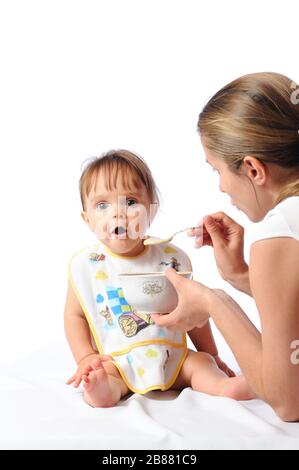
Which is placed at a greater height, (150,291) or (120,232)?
(120,232)

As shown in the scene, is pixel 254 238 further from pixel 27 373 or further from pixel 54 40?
pixel 54 40

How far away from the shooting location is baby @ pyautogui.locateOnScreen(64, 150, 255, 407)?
6.72 ft

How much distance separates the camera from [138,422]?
67.6 inches

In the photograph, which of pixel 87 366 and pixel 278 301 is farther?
pixel 87 366

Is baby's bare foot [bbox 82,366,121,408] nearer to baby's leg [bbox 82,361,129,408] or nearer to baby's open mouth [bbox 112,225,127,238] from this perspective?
baby's leg [bbox 82,361,129,408]

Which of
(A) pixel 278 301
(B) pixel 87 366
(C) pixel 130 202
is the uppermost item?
(C) pixel 130 202

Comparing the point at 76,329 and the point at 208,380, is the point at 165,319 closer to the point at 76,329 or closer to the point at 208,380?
the point at 208,380

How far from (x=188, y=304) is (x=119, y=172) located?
53 centimetres

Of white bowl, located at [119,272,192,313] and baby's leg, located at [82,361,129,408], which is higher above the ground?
white bowl, located at [119,272,192,313]

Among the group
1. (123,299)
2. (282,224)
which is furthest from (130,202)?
(282,224)

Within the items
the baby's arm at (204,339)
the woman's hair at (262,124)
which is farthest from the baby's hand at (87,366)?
the woman's hair at (262,124)

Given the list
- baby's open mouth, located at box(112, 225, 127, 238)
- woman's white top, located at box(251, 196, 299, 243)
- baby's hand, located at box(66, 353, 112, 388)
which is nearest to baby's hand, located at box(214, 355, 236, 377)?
baby's hand, located at box(66, 353, 112, 388)

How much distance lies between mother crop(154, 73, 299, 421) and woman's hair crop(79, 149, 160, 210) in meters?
0.38
